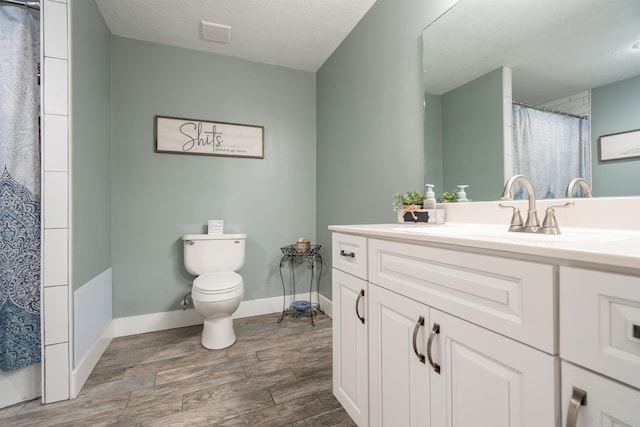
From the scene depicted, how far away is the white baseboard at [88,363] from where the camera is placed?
4.79 feet

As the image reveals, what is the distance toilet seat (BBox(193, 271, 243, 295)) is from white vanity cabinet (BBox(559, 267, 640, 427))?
5.72 feet

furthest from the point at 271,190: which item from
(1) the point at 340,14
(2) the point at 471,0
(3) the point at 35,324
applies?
(2) the point at 471,0

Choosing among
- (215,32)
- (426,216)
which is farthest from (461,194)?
(215,32)

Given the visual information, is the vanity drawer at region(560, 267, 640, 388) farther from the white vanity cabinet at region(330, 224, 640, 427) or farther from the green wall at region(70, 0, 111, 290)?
the green wall at region(70, 0, 111, 290)

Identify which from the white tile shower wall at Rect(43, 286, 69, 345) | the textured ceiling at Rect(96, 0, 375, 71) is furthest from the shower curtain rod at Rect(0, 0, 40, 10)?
the white tile shower wall at Rect(43, 286, 69, 345)

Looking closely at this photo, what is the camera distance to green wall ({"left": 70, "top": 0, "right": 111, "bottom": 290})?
4.97 feet

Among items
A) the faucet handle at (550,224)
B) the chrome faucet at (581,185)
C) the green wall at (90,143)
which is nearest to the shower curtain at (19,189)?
the green wall at (90,143)

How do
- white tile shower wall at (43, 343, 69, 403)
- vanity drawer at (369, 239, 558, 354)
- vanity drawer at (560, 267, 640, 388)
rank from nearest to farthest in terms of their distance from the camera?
Answer: vanity drawer at (560, 267, 640, 388), vanity drawer at (369, 239, 558, 354), white tile shower wall at (43, 343, 69, 403)

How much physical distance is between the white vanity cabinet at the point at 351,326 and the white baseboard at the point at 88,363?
1374mm

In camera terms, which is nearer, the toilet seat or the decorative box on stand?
the decorative box on stand

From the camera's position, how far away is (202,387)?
5.00ft

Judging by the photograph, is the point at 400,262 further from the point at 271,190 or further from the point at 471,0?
the point at 271,190

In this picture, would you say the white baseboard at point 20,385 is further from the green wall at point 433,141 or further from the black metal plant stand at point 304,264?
the green wall at point 433,141

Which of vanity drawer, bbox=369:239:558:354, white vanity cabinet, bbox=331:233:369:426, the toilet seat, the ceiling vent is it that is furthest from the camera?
the ceiling vent
